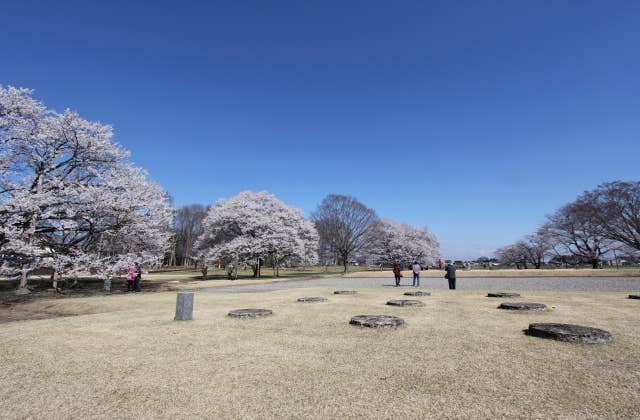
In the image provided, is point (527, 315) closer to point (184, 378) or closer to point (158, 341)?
point (184, 378)

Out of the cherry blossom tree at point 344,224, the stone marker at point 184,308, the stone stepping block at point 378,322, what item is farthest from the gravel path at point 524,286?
the cherry blossom tree at point 344,224

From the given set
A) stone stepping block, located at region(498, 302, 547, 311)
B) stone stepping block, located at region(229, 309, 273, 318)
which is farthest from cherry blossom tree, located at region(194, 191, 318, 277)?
stone stepping block, located at region(498, 302, 547, 311)

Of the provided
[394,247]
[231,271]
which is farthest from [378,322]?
[394,247]

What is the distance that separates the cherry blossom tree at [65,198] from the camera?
54.8 feet

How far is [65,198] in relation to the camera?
18.0 meters

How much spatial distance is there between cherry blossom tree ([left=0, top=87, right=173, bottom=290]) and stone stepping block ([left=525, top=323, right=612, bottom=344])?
20.4 meters

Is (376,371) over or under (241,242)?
under

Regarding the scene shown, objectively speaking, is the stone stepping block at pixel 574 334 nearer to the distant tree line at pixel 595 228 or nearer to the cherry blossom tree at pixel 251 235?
the cherry blossom tree at pixel 251 235

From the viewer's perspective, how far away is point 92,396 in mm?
4570

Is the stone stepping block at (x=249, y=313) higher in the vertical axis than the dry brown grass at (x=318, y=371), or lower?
higher

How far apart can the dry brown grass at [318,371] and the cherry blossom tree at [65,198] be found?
1024cm

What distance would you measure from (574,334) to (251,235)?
3105 centimetres

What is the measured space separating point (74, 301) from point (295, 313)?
1259cm

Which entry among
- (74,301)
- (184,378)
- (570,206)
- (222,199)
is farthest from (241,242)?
(570,206)
